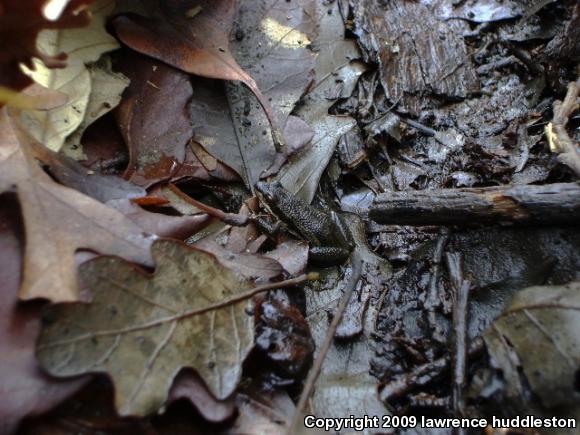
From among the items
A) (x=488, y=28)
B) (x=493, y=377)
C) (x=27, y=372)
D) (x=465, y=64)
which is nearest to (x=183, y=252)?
(x=27, y=372)

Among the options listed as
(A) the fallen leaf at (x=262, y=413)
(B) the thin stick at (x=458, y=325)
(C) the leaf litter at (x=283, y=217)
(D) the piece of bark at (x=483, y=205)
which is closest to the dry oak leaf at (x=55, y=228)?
(C) the leaf litter at (x=283, y=217)

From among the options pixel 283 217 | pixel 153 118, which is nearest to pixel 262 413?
pixel 283 217

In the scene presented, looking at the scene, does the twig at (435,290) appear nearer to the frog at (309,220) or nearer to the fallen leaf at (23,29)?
the frog at (309,220)

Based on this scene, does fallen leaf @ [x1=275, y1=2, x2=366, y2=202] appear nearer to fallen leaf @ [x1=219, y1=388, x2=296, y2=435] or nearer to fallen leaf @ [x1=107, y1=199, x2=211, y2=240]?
fallen leaf @ [x1=107, y1=199, x2=211, y2=240]

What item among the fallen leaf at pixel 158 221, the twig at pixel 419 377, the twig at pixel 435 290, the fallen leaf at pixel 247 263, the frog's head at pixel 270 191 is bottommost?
the twig at pixel 419 377

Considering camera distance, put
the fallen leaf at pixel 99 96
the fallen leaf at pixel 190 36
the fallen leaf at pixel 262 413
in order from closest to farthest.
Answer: the fallen leaf at pixel 262 413 → the fallen leaf at pixel 99 96 → the fallen leaf at pixel 190 36

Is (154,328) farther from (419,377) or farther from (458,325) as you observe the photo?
(458,325)
